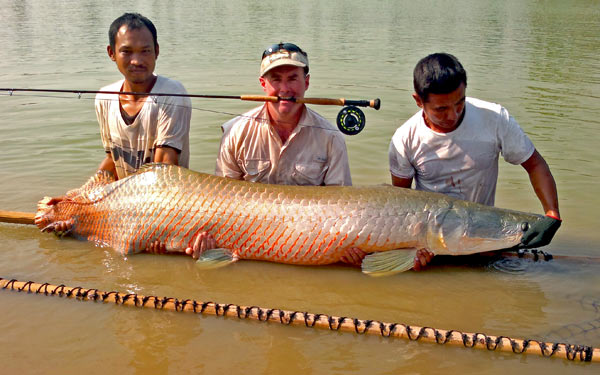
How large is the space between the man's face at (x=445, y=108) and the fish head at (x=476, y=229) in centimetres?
60

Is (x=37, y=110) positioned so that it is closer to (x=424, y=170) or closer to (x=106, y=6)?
(x=424, y=170)

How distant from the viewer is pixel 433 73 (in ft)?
12.3

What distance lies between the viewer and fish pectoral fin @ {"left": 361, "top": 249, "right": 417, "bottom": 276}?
12.4 feet

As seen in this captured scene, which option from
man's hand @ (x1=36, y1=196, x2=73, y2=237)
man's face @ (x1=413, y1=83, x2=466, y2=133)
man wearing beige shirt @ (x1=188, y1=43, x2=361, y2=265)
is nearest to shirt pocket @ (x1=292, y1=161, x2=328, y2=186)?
man wearing beige shirt @ (x1=188, y1=43, x2=361, y2=265)

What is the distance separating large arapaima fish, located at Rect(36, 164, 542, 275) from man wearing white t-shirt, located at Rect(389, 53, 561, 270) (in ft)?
0.67

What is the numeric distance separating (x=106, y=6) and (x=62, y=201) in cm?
2317

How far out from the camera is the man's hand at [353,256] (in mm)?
3920

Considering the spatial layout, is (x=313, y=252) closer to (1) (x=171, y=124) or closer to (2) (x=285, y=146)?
(2) (x=285, y=146)

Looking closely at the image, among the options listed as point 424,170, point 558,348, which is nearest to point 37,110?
point 424,170

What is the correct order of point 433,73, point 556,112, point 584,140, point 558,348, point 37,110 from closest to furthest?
point 558,348 → point 433,73 → point 584,140 → point 556,112 → point 37,110

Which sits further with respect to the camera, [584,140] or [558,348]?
[584,140]

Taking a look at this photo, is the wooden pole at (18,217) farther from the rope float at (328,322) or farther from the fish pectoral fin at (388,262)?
the fish pectoral fin at (388,262)

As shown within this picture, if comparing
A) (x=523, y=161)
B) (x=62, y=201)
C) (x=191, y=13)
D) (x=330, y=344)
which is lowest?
(x=330, y=344)

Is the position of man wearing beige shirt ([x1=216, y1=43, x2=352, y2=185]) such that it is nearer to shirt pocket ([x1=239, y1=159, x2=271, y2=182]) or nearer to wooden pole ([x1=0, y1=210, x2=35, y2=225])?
shirt pocket ([x1=239, y1=159, x2=271, y2=182])
